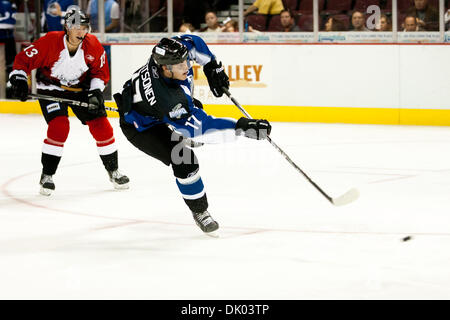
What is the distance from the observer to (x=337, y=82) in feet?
29.8

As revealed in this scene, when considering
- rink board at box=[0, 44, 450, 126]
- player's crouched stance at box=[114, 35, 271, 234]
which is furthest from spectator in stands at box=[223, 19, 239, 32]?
player's crouched stance at box=[114, 35, 271, 234]

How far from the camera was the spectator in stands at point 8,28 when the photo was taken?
417 inches

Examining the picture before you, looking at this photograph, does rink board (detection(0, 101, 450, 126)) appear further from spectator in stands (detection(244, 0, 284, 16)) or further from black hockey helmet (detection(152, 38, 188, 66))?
black hockey helmet (detection(152, 38, 188, 66))

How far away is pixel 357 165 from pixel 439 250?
104 inches

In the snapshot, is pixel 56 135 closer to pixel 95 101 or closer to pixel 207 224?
pixel 95 101

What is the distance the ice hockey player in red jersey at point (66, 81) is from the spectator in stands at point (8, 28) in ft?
17.1

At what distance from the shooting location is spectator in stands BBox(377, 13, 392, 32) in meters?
8.88

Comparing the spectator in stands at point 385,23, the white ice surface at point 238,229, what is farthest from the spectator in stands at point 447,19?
the white ice surface at point 238,229

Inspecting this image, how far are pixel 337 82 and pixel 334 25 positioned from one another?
57 centimetres

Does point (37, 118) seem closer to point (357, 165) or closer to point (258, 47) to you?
point (258, 47)

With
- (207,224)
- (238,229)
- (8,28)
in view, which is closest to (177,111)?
(207,224)

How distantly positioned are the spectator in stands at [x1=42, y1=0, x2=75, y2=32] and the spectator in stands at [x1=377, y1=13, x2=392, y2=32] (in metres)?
3.55

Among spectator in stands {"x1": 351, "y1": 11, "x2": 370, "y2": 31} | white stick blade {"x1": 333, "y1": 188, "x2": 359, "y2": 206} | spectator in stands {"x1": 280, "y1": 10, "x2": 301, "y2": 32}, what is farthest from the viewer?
spectator in stands {"x1": 280, "y1": 10, "x2": 301, "y2": 32}

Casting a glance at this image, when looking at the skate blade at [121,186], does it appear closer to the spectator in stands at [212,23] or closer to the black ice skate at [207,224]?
the black ice skate at [207,224]
